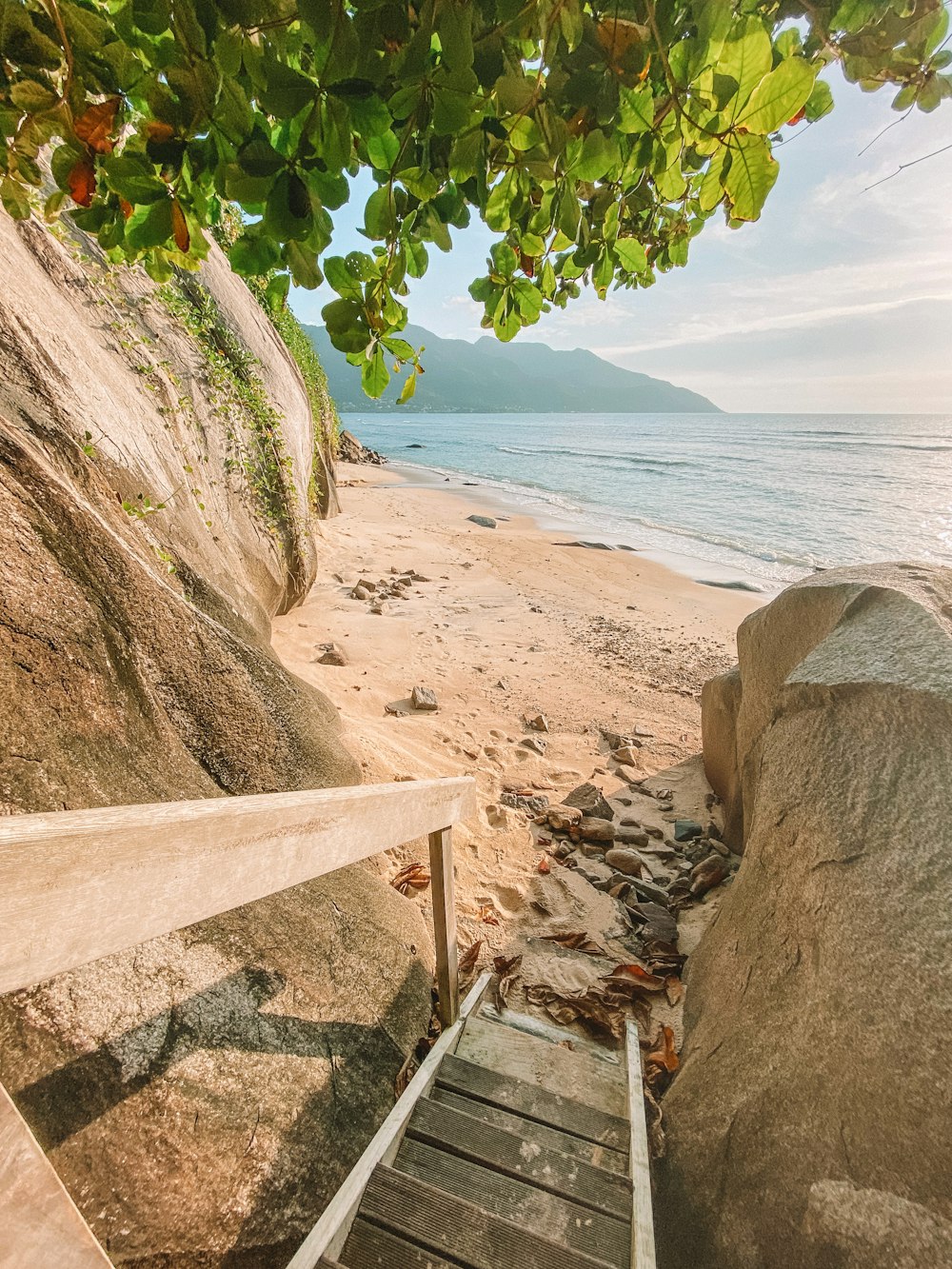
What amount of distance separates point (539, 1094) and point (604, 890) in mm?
1745

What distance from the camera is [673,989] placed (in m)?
3.15

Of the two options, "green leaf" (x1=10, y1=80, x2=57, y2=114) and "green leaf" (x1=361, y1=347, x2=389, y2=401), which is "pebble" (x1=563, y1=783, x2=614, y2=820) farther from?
"green leaf" (x1=10, y1=80, x2=57, y2=114)

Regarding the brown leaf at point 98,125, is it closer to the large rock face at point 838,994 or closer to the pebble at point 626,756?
the large rock face at point 838,994

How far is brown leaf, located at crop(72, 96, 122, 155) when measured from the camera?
0.74m

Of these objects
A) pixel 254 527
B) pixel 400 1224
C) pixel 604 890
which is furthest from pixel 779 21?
pixel 254 527

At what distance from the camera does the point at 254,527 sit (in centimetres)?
572

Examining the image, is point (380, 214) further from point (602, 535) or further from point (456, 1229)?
point (602, 535)

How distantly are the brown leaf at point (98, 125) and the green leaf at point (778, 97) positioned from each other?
775 millimetres

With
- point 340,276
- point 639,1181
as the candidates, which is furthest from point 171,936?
point 340,276

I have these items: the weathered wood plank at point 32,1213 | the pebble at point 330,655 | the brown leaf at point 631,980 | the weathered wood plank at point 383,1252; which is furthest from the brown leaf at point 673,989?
the pebble at point 330,655

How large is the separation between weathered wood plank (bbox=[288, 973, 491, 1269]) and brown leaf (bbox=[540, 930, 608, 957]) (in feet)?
3.87

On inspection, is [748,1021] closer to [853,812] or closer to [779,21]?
[853,812]

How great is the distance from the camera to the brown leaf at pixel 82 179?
0.79m

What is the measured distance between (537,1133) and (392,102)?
9.35ft
